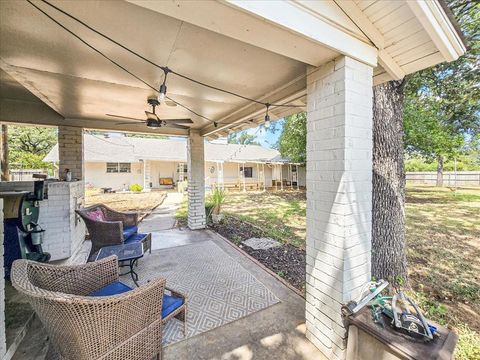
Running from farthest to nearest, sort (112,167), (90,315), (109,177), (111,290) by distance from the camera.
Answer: (112,167)
(109,177)
(111,290)
(90,315)

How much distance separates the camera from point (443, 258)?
4566 mm

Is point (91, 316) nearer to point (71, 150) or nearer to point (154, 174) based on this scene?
point (71, 150)

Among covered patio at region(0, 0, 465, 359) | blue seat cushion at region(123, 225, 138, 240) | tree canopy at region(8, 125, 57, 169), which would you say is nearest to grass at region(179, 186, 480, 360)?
covered patio at region(0, 0, 465, 359)

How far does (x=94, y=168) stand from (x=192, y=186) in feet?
47.4

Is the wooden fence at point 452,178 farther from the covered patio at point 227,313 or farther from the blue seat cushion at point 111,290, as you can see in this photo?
the blue seat cushion at point 111,290

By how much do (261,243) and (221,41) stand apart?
460cm

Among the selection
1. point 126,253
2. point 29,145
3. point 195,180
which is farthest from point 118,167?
point 126,253

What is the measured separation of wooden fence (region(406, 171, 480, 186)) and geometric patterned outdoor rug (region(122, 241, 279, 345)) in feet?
75.9

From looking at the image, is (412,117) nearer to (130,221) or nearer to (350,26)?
(350,26)

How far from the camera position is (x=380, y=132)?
3.05 meters

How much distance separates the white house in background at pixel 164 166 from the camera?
17.0 m

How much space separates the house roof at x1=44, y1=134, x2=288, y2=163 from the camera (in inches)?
658

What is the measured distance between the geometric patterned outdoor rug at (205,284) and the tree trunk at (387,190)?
1.74 meters

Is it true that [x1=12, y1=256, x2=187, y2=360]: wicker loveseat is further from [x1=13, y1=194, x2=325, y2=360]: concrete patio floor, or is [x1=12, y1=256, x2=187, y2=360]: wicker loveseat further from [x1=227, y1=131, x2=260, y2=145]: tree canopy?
[x1=227, y1=131, x2=260, y2=145]: tree canopy
